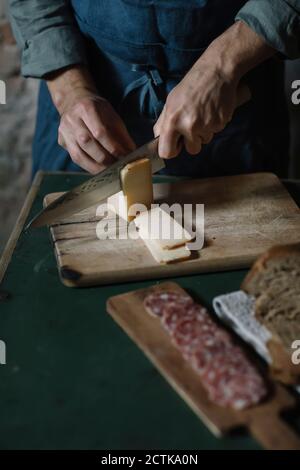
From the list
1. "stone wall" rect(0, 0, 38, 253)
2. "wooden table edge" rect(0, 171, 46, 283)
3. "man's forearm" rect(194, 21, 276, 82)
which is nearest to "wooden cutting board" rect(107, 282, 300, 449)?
"wooden table edge" rect(0, 171, 46, 283)

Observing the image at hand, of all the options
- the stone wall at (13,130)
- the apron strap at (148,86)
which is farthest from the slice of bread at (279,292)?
the stone wall at (13,130)

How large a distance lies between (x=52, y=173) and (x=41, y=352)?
0.72 meters

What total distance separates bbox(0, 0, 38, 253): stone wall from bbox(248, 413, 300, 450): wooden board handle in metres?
1.71

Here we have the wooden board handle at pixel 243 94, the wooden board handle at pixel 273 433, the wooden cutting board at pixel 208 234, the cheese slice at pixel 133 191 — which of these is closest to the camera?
the wooden board handle at pixel 273 433

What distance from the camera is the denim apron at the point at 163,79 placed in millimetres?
1505

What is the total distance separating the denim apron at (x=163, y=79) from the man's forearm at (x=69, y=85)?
0.08m

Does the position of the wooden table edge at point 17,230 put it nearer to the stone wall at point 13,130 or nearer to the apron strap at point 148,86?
the apron strap at point 148,86

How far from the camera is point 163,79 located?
1.59m

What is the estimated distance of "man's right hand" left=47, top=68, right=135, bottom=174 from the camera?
148 centimetres

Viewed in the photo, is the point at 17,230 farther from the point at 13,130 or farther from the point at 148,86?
the point at 13,130

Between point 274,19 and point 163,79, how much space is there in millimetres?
316
